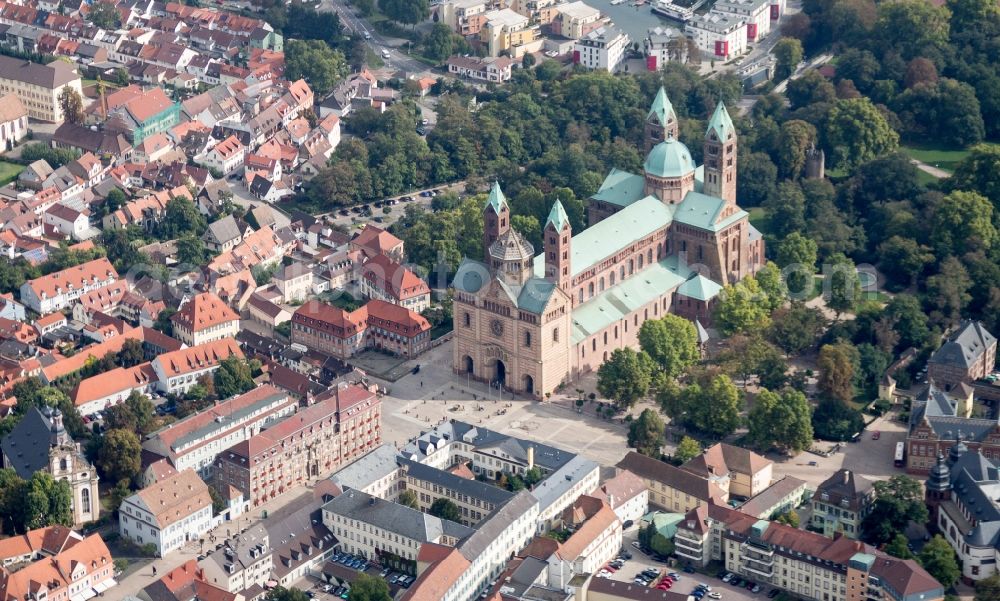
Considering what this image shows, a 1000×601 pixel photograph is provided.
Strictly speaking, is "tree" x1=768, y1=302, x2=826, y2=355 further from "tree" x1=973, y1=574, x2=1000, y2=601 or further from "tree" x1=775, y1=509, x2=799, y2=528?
"tree" x1=973, y1=574, x2=1000, y2=601

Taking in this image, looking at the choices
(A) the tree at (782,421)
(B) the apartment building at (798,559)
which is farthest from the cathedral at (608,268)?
(B) the apartment building at (798,559)

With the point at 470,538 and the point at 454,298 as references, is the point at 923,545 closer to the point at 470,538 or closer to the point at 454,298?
the point at 470,538

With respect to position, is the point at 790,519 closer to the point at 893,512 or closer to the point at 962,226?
the point at 893,512

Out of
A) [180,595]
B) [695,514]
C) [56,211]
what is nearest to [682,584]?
[695,514]

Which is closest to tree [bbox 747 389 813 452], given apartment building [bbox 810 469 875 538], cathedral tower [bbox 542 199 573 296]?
apartment building [bbox 810 469 875 538]

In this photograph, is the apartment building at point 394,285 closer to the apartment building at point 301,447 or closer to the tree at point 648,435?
the apartment building at point 301,447

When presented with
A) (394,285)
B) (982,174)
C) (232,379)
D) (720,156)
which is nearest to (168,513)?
(232,379)
